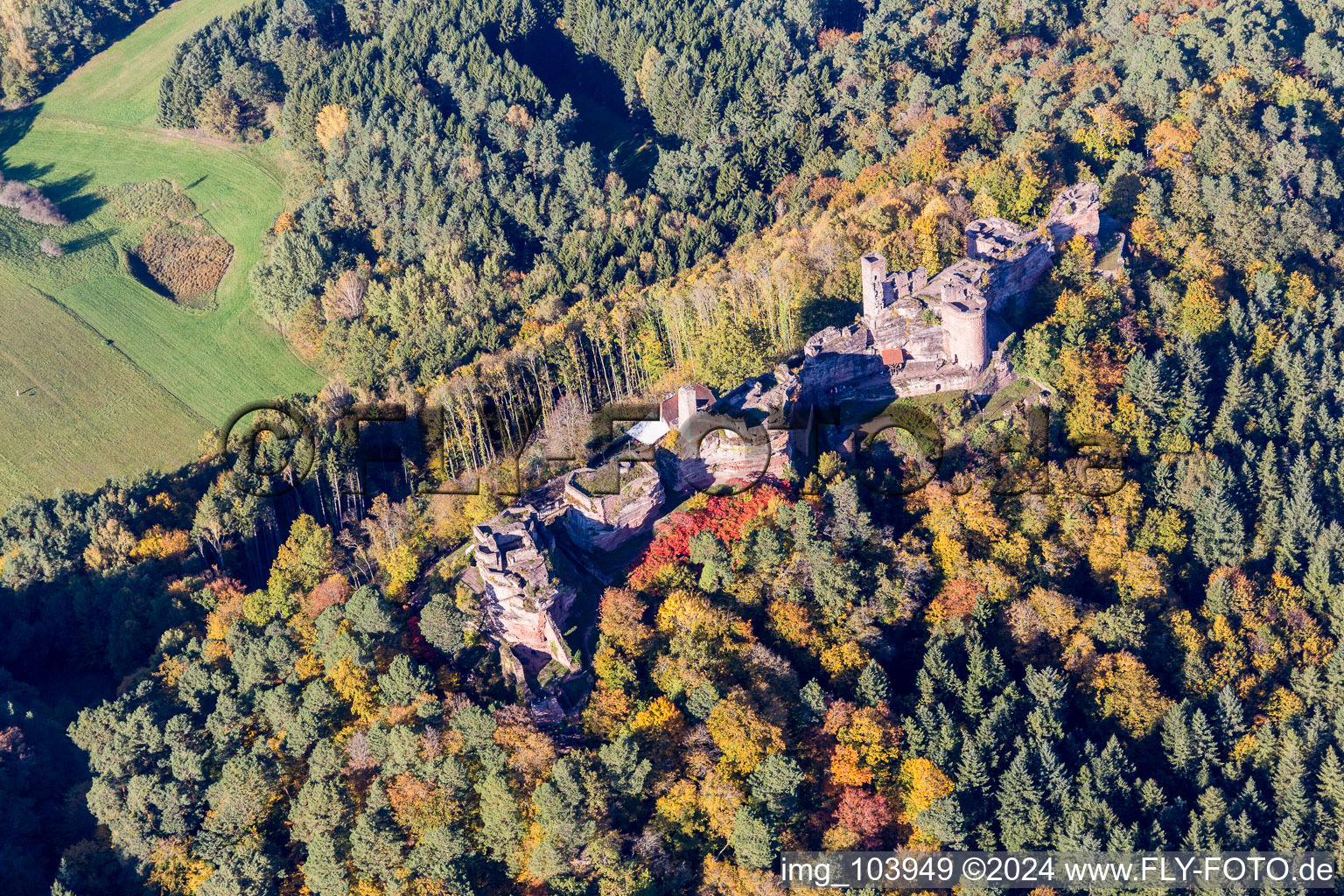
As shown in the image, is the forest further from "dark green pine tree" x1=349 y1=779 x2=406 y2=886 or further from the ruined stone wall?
the ruined stone wall

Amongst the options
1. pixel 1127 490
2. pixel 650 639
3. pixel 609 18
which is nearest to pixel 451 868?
pixel 650 639

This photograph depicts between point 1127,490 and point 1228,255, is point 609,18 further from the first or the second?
point 1127,490

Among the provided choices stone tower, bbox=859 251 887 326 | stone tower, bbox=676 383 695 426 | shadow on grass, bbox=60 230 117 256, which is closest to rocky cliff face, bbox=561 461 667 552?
stone tower, bbox=676 383 695 426

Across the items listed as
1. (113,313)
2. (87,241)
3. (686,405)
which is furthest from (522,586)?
(87,241)

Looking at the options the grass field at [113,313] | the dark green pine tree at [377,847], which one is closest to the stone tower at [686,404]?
the dark green pine tree at [377,847]

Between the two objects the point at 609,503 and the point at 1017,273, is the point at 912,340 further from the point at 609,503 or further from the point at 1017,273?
the point at 609,503

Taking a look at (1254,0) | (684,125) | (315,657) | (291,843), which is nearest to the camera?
(291,843)
